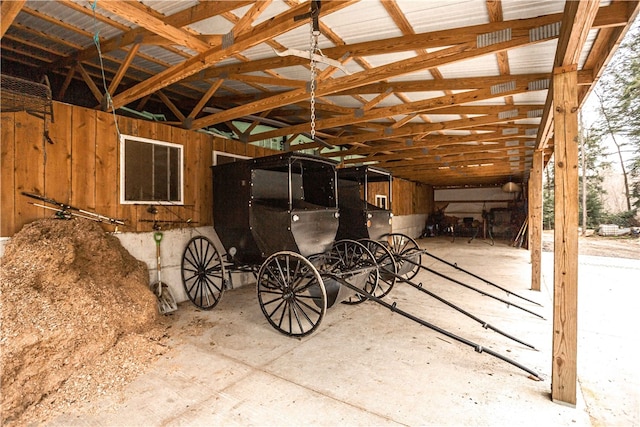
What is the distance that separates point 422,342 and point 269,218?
91.9 inches

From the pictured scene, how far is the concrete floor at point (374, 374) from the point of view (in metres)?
2.13

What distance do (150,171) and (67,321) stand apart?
247 centimetres

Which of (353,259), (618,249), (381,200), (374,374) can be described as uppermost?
(381,200)

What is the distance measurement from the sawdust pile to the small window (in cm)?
81

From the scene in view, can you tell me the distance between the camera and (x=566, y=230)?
2.33 meters

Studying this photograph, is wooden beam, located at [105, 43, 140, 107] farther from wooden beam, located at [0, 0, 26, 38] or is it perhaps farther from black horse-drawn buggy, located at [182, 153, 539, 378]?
black horse-drawn buggy, located at [182, 153, 539, 378]

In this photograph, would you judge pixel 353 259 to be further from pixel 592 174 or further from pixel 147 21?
pixel 592 174

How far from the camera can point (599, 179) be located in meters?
16.7

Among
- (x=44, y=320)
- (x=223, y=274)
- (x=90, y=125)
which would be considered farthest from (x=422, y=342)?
(x=90, y=125)

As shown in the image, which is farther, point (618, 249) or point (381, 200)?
point (381, 200)

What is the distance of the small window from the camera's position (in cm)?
422

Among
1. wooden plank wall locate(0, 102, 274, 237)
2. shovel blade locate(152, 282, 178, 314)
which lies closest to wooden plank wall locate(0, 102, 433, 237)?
wooden plank wall locate(0, 102, 274, 237)

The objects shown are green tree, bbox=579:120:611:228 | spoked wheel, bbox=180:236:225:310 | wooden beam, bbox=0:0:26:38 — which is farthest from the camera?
green tree, bbox=579:120:611:228

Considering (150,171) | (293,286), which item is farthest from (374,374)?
(150,171)
